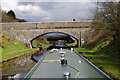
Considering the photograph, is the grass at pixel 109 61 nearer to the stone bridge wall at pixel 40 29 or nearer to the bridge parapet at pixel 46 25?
the stone bridge wall at pixel 40 29

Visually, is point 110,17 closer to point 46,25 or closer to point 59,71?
point 59,71

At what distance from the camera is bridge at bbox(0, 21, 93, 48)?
2173cm

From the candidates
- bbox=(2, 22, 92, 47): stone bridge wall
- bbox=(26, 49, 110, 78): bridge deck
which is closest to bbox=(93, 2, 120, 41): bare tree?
bbox=(26, 49, 110, 78): bridge deck

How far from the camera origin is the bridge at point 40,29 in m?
21.7

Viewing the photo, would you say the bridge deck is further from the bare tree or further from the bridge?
the bridge

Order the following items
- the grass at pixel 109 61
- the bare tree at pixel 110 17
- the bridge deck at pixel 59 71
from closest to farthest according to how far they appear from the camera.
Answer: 1. the bridge deck at pixel 59 71
2. the grass at pixel 109 61
3. the bare tree at pixel 110 17

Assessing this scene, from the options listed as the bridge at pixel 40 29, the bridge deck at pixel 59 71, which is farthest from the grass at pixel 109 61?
the bridge at pixel 40 29

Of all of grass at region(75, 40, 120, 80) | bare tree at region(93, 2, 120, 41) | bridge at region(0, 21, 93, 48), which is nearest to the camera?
grass at region(75, 40, 120, 80)

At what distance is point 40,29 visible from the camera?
21922 mm

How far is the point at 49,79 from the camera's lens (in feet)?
10.1

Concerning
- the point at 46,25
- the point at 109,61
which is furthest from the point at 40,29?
the point at 109,61

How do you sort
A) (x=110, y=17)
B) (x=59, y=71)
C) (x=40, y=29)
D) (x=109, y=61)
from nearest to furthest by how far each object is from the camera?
(x=59, y=71), (x=109, y=61), (x=110, y=17), (x=40, y=29)

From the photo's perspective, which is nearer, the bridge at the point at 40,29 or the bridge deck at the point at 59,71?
the bridge deck at the point at 59,71

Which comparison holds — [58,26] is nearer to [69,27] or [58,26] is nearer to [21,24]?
[69,27]
